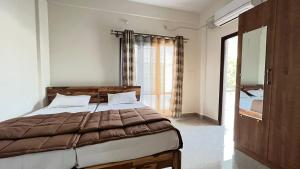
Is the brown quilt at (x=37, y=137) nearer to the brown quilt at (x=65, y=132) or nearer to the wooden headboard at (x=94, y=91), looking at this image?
the brown quilt at (x=65, y=132)

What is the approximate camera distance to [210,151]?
2.33 metres

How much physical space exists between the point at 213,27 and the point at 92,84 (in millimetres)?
3034

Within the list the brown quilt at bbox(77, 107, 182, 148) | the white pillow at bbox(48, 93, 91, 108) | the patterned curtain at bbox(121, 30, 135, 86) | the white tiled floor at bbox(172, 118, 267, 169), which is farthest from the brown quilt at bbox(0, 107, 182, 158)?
the patterned curtain at bbox(121, 30, 135, 86)

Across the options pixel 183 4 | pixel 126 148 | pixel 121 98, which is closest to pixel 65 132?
pixel 126 148

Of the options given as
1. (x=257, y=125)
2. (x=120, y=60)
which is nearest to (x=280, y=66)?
(x=257, y=125)

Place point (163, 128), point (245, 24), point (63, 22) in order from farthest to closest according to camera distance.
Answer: point (63, 22) → point (245, 24) → point (163, 128)

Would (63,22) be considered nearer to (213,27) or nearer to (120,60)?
(120,60)

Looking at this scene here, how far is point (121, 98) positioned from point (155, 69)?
3.88 feet

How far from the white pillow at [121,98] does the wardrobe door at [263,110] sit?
1870 millimetres

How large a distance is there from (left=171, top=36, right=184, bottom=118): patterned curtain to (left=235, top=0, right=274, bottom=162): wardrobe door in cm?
159

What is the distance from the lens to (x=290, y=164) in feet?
5.36

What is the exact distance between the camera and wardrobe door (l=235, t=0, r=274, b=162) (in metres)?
1.89

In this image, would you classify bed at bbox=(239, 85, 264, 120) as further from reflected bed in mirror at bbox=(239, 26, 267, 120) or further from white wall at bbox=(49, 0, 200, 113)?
white wall at bbox=(49, 0, 200, 113)

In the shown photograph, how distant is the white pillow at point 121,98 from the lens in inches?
119
